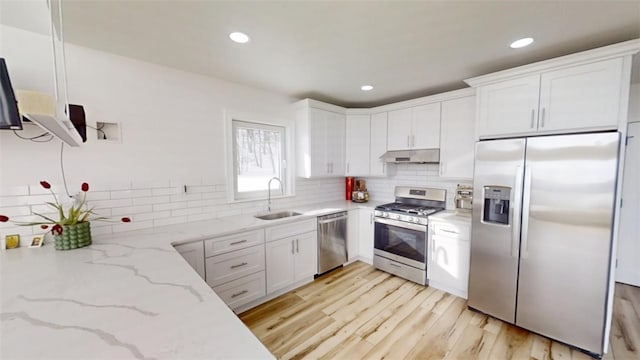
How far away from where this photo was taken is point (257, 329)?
87.3 inches

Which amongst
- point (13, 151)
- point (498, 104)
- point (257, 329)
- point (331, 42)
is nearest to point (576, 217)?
point (498, 104)

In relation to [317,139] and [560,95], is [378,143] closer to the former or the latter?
[317,139]

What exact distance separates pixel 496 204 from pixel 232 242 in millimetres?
2493

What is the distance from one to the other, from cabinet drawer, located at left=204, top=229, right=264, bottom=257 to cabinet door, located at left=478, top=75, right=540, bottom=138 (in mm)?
2441

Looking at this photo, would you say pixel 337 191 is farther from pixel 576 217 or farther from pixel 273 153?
pixel 576 217

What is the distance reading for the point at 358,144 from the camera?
384 cm

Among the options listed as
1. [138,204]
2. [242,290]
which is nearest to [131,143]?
[138,204]

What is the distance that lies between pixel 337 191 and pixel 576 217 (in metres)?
2.84

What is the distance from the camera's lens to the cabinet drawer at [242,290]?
2348 mm

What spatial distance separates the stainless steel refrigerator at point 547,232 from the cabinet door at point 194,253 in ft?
8.39

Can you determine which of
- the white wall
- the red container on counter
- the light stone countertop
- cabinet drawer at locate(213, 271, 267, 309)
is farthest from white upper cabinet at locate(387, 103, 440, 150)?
the light stone countertop

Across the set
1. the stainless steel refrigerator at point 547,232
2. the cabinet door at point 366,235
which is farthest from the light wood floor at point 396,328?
the cabinet door at point 366,235

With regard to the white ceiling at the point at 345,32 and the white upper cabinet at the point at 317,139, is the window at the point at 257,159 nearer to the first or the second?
the white upper cabinet at the point at 317,139

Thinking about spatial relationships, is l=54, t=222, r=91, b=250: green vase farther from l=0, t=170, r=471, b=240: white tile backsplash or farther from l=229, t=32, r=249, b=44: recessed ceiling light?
l=229, t=32, r=249, b=44: recessed ceiling light
